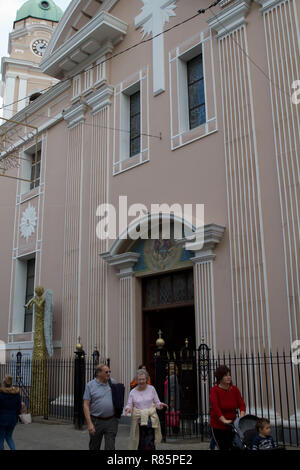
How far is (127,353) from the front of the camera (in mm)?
12586

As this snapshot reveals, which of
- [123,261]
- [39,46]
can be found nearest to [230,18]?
[123,261]

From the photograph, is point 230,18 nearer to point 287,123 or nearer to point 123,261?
point 287,123

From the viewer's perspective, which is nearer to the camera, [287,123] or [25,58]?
[287,123]

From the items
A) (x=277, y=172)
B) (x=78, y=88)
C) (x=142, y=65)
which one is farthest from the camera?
(x=78, y=88)

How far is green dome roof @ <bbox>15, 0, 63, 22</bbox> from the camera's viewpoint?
3016 cm

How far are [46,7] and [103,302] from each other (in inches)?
922

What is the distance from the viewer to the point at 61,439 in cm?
1045

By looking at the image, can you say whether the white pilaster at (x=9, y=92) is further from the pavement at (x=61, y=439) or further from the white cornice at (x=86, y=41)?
the pavement at (x=61, y=439)

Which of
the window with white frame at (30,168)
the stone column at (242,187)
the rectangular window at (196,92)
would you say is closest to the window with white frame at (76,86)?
the window with white frame at (30,168)

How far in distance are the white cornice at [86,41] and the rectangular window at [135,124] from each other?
2.03 metres

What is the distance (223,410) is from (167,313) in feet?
22.2

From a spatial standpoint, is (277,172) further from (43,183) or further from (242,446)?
(43,183)

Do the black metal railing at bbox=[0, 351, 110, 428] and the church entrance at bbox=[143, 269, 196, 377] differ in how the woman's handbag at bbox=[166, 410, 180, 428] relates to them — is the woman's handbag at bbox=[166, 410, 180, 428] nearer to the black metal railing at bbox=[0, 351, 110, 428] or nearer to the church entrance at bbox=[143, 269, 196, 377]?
the church entrance at bbox=[143, 269, 196, 377]

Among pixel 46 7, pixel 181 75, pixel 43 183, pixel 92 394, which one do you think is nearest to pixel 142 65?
pixel 181 75
